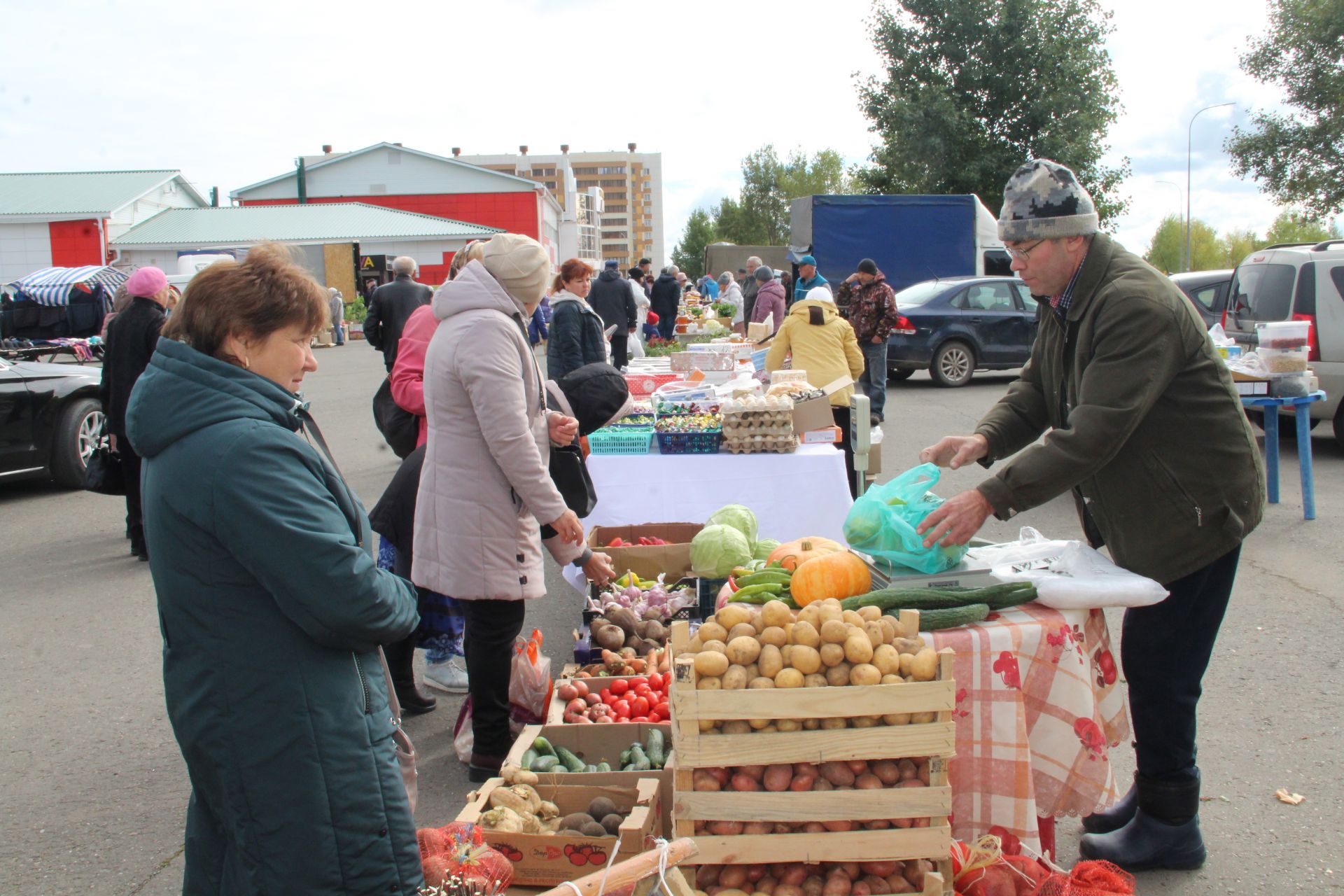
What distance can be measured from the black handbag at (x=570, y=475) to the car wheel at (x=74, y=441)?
23.2 ft

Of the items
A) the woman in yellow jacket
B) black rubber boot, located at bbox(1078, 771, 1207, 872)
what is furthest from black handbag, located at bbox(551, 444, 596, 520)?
the woman in yellow jacket

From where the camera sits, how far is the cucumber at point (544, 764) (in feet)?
11.3

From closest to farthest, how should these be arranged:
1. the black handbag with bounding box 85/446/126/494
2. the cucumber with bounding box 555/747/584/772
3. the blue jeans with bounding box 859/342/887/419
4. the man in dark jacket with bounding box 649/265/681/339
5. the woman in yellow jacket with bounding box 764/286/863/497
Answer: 1. the cucumber with bounding box 555/747/584/772
2. the black handbag with bounding box 85/446/126/494
3. the woman in yellow jacket with bounding box 764/286/863/497
4. the blue jeans with bounding box 859/342/887/419
5. the man in dark jacket with bounding box 649/265/681/339

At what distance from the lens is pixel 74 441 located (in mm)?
9445

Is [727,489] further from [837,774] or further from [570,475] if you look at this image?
[837,774]

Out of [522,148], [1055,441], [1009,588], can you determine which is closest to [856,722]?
[1009,588]

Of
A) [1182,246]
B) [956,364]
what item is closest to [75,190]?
[956,364]

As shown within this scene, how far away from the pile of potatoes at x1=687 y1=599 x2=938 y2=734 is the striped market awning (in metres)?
22.3

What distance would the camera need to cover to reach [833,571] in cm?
323

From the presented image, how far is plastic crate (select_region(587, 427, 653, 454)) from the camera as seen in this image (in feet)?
20.0

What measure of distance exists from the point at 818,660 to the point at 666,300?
20554 mm

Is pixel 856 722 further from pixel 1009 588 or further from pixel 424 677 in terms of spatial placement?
pixel 424 677

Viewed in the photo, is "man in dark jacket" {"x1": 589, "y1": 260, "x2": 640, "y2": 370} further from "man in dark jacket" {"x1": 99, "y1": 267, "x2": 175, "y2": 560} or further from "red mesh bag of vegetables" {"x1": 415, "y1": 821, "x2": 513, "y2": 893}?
"red mesh bag of vegetables" {"x1": 415, "y1": 821, "x2": 513, "y2": 893}

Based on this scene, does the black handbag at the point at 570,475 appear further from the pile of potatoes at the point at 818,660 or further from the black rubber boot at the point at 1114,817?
the black rubber boot at the point at 1114,817
